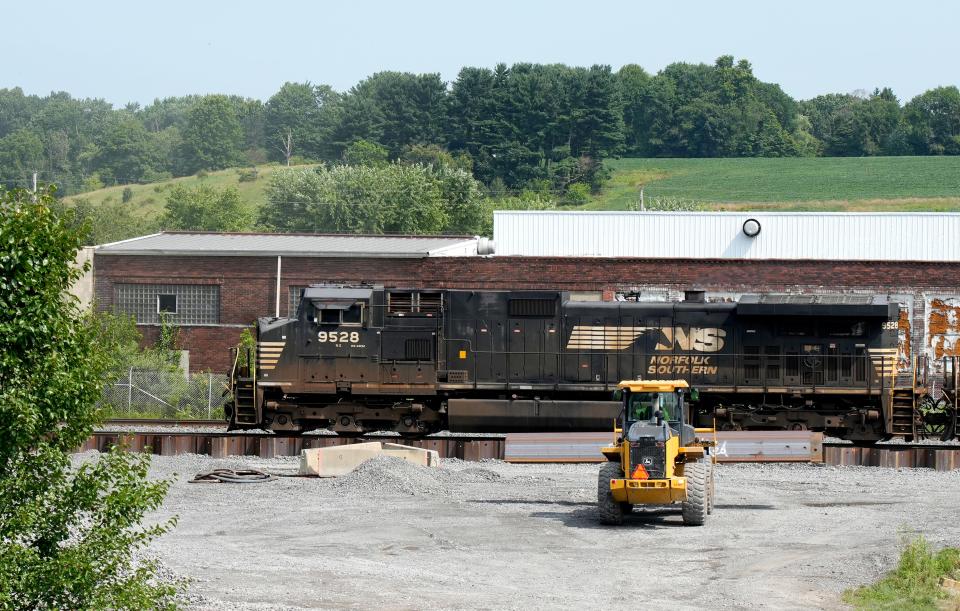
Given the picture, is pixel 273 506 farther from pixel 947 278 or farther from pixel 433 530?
pixel 947 278

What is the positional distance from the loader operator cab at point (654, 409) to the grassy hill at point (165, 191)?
114794 millimetres

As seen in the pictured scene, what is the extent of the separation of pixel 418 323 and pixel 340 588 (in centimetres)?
1409

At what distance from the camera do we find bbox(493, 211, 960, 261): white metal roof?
143 ft

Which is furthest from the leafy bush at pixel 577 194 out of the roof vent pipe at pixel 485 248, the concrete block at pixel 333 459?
the concrete block at pixel 333 459

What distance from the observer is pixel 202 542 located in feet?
55.5

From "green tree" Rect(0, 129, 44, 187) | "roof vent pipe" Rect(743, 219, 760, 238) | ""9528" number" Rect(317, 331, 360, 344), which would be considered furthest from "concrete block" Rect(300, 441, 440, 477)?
"green tree" Rect(0, 129, 44, 187)

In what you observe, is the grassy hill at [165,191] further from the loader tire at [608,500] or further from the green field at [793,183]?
the loader tire at [608,500]

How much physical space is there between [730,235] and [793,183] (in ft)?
278

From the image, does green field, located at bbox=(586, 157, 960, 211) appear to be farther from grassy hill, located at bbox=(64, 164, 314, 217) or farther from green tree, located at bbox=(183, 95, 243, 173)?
green tree, located at bbox=(183, 95, 243, 173)

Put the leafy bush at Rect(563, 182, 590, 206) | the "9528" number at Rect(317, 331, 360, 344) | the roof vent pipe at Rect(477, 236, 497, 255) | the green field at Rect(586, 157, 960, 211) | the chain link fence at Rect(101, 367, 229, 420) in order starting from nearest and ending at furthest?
the "9528" number at Rect(317, 331, 360, 344), the chain link fence at Rect(101, 367, 229, 420), the roof vent pipe at Rect(477, 236, 497, 255), the green field at Rect(586, 157, 960, 211), the leafy bush at Rect(563, 182, 590, 206)

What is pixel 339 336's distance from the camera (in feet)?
91.7

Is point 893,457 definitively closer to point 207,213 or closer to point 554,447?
point 554,447

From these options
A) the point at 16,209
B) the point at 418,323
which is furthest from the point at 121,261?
the point at 16,209

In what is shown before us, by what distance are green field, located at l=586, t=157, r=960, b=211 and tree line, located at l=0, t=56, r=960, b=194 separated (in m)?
5.37
